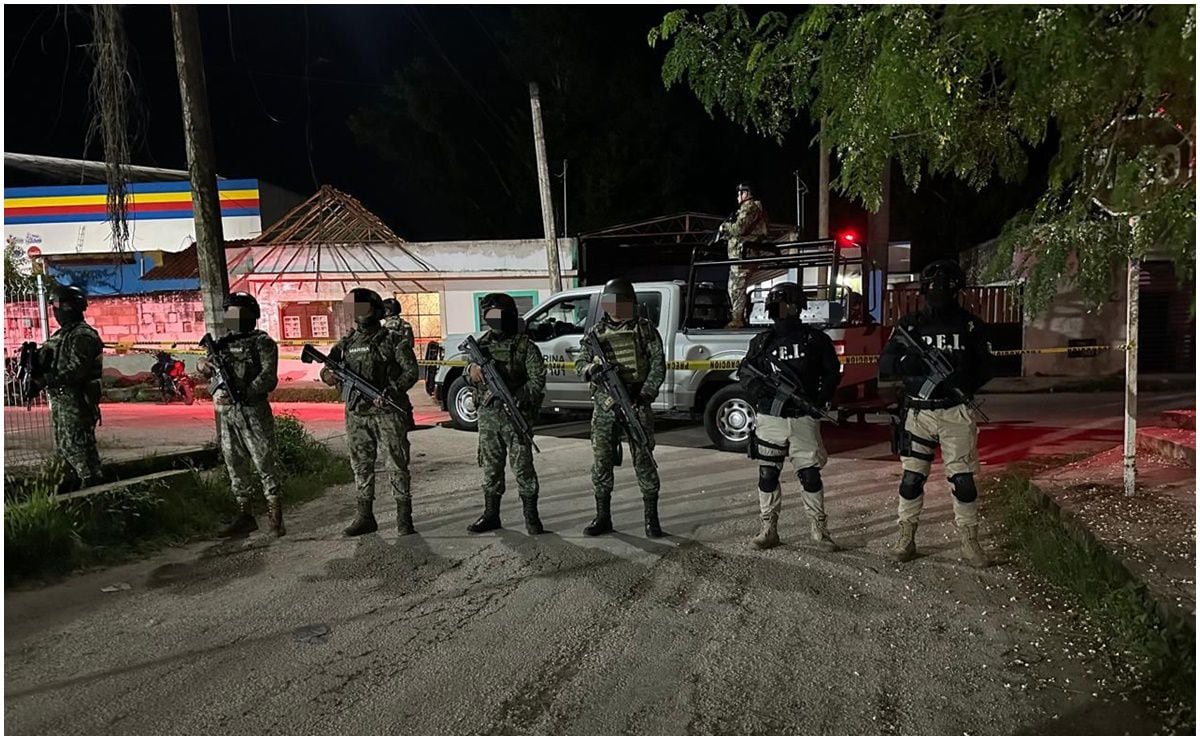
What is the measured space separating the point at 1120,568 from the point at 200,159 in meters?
6.73

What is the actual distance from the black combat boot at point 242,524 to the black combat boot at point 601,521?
7.65ft

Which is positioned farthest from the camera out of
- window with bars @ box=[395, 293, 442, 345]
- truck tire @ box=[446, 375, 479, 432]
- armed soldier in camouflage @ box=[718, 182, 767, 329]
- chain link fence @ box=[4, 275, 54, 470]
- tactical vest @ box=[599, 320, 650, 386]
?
window with bars @ box=[395, 293, 442, 345]

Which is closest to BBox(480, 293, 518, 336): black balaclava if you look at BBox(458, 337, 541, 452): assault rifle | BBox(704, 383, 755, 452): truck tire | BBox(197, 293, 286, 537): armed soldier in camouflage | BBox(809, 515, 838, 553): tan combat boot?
BBox(458, 337, 541, 452): assault rifle

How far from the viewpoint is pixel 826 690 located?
2.81 metres

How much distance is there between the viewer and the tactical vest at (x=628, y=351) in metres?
4.78

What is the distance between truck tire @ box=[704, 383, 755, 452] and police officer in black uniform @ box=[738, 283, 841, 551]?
2981 mm

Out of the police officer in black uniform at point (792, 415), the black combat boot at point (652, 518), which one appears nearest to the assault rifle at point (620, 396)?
the black combat boot at point (652, 518)

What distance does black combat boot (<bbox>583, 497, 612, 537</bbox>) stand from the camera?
4797mm

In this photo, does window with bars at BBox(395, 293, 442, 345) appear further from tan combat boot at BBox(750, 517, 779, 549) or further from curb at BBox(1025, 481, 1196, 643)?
curb at BBox(1025, 481, 1196, 643)

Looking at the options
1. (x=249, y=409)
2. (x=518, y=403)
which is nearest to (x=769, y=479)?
(x=518, y=403)

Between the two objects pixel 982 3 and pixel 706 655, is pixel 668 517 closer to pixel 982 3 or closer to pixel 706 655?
pixel 706 655

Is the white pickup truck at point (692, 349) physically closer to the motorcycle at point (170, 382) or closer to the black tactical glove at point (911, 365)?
the black tactical glove at point (911, 365)

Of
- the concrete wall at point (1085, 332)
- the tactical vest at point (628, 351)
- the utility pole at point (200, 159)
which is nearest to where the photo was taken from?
the tactical vest at point (628, 351)

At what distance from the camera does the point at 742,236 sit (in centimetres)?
806
